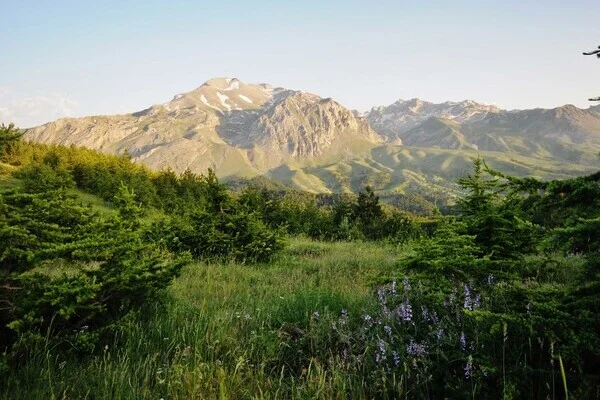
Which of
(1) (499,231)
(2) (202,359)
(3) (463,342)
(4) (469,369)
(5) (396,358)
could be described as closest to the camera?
(4) (469,369)

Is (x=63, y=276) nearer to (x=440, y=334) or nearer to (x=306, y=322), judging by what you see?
(x=306, y=322)

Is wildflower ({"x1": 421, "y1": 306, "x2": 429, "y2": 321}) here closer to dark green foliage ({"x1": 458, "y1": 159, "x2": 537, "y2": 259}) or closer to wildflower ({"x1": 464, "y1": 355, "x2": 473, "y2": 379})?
wildflower ({"x1": 464, "y1": 355, "x2": 473, "y2": 379})

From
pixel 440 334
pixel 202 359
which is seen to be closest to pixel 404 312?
pixel 440 334

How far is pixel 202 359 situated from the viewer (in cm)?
395

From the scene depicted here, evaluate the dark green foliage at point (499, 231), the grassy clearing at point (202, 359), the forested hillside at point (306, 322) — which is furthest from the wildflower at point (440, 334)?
the dark green foliage at point (499, 231)

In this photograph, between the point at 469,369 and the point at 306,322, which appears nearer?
the point at 469,369

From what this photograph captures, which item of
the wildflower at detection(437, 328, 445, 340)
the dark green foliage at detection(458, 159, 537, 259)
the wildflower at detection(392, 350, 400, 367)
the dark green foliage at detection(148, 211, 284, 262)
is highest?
the dark green foliage at detection(458, 159, 537, 259)

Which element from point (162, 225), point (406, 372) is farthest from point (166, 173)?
point (406, 372)

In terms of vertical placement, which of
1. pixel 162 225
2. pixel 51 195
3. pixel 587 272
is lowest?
pixel 162 225

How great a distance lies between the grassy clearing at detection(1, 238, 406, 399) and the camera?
3297 millimetres

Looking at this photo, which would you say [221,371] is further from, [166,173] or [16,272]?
[166,173]

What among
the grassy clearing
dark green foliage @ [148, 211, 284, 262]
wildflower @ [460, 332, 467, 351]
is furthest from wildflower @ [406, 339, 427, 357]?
dark green foliage @ [148, 211, 284, 262]

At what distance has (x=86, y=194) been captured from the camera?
39.3 meters

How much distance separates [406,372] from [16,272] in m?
4.08
